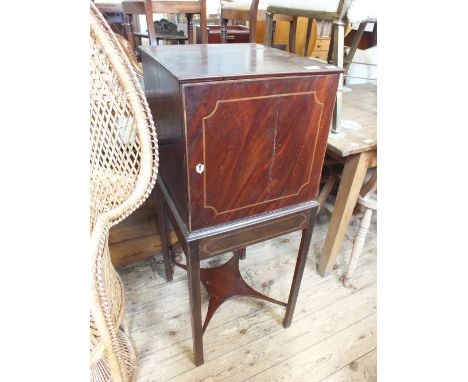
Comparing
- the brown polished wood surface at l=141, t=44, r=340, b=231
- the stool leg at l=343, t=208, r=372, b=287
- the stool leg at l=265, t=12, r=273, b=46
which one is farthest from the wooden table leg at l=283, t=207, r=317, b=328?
the stool leg at l=265, t=12, r=273, b=46

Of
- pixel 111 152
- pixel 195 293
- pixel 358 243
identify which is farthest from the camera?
pixel 358 243

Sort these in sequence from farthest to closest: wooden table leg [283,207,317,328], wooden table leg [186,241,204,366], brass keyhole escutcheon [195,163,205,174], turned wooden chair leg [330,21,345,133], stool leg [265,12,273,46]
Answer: stool leg [265,12,273,46] < turned wooden chair leg [330,21,345,133] < wooden table leg [283,207,317,328] < wooden table leg [186,241,204,366] < brass keyhole escutcheon [195,163,205,174]

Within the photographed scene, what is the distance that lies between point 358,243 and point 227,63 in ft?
3.21

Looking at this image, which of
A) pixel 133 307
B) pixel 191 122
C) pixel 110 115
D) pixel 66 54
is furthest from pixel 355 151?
pixel 133 307

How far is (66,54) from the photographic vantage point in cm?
46

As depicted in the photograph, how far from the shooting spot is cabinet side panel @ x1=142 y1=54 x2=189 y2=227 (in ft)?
2.18

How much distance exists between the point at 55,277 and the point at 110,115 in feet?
1.03

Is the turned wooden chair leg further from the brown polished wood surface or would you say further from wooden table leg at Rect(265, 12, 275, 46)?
wooden table leg at Rect(265, 12, 275, 46)

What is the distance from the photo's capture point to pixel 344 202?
4.09 ft

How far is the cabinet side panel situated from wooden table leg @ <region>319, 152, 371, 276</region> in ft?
2.21

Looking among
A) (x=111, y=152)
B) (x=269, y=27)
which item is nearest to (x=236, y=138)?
(x=111, y=152)

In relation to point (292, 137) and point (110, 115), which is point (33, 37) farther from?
point (292, 137)

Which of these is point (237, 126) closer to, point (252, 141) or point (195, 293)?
point (252, 141)

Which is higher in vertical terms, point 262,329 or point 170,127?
point 170,127
